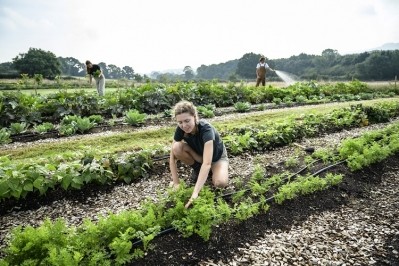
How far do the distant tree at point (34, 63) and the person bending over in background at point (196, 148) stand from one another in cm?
5954

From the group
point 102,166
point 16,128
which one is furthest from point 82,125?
point 102,166

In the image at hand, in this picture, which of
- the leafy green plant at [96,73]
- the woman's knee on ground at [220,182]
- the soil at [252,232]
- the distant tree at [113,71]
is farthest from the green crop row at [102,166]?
the distant tree at [113,71]

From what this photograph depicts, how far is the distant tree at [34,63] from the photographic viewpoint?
190 ft

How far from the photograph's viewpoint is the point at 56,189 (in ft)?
17.1

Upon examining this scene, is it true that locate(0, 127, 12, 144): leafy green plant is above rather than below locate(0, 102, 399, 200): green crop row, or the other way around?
above

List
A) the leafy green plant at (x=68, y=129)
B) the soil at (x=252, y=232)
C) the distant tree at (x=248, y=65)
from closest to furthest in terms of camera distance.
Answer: the soil at (x=252, y=232) < the leafy green plant at (x=68, y=129) < the distant tree at (x=248, y=65)

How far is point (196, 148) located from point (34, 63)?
63.5 metres

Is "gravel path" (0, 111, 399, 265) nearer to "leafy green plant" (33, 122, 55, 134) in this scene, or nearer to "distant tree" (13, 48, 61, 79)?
"leafy green plant" (33, 122, 55, 134)

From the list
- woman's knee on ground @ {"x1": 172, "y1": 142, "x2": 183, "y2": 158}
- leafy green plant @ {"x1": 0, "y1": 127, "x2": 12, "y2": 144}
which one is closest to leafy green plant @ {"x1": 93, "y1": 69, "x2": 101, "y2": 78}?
leafy green plant @ {"x1": 0, "y1": 127, "x2": 12, "y2": 144}

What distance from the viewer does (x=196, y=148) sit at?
505 centimetres

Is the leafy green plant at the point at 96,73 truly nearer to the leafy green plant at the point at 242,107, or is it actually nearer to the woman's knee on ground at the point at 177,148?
the leafy green plant at the point at 242,107

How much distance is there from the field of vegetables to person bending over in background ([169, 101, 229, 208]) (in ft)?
0.74

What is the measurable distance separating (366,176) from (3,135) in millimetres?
8760

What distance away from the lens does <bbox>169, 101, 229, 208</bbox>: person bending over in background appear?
4229 millimetres
